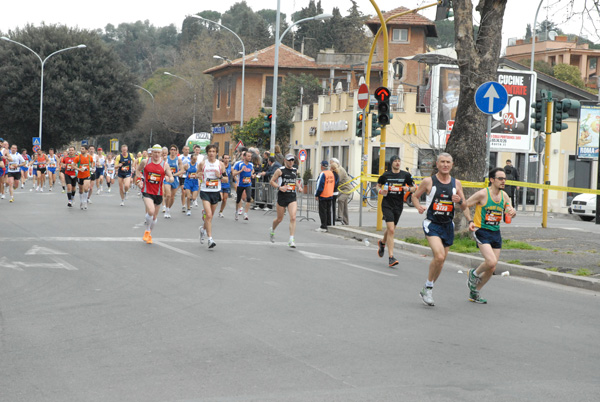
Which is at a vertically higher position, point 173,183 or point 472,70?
point 472,70

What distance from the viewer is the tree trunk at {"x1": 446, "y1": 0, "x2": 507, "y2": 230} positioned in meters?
18.0

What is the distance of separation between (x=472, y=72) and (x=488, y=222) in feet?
26.8

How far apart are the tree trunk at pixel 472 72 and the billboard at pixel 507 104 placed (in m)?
→ 15.1

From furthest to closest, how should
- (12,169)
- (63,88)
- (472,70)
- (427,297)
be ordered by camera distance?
(63,88) → (12,169) → (472,70) → (427,297)

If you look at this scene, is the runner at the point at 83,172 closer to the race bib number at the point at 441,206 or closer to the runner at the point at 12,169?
the runner at the point at 12,169

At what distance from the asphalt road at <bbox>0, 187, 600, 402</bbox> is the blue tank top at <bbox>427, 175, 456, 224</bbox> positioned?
3.23 feet

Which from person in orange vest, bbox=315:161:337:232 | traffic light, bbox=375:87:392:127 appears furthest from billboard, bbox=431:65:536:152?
traffic light, bbox=375:87:392:127

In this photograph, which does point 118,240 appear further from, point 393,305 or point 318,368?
point 318,368

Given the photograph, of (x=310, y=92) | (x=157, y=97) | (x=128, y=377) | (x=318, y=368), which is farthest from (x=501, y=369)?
(x=157, y=97)

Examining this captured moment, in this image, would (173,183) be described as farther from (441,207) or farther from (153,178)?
(441,207)

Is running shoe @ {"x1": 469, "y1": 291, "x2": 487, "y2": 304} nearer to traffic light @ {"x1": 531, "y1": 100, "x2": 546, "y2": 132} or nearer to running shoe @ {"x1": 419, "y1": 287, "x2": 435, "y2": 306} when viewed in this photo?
running shoe @ {"x1": 419, "y1": 287, "x2": 435, "y2": 306}

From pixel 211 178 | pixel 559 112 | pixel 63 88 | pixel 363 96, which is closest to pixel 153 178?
pixel 211 178

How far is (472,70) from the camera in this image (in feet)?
58.9

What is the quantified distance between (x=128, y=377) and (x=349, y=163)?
4123 centimetres
